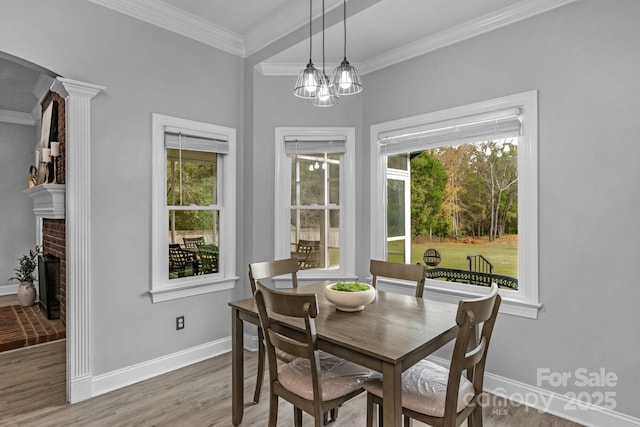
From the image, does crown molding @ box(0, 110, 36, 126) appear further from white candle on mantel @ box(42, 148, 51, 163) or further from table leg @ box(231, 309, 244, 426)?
table leg @ box(231, 309, 244, 426)

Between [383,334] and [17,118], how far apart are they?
6.98 m

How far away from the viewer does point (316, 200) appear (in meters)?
3.71

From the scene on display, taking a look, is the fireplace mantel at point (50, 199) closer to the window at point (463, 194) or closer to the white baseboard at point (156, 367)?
the white baseboard at point (156, 367)

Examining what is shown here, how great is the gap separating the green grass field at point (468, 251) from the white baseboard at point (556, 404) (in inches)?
31.8

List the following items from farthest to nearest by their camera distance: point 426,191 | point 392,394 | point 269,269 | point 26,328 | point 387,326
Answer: point 26,328
point 426,191
point 269,269
point 387,326
point 392,394

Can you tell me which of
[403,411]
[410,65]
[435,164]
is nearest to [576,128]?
[435,164]

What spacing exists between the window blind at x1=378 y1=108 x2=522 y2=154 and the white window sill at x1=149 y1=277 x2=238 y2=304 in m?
A: 2.02

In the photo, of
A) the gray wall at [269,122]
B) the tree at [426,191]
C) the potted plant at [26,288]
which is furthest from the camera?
the potted plant at [26,288]

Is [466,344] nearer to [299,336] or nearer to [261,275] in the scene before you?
[299,336]

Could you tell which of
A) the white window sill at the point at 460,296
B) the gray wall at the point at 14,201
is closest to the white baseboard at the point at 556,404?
the white window sill at the point at 460,296

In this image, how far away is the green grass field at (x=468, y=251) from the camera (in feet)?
9.25

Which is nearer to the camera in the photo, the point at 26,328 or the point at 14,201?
the point at 26,328

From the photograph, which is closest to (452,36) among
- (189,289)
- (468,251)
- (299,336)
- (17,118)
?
(468,251)

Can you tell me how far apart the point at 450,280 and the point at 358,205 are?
1113mm
